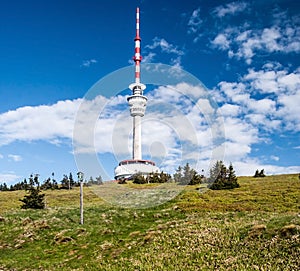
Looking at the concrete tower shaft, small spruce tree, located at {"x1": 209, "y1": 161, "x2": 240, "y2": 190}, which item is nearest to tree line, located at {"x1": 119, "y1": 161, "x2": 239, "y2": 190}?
small spruce tree, located at {"x1": 209, "y1": 161, "x2": 240, "y2": 190}

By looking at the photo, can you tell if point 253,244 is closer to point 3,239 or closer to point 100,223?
point 100,223

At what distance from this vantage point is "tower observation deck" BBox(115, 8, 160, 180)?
13325 cm

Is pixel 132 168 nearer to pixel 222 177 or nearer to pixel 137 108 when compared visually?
pixel 137 108

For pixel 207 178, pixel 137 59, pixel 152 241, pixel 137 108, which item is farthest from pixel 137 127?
pixel 152 241

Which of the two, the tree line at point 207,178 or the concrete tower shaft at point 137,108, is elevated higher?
the concrete tower shaft at point 137,108

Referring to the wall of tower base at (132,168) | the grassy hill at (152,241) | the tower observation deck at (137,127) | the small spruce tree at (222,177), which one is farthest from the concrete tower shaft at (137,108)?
the grassy hill at (152,241)

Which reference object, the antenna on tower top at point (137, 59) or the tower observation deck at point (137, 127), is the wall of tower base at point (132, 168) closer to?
the tower observation deck at point (137, 127)

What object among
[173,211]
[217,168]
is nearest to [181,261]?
[173,211]

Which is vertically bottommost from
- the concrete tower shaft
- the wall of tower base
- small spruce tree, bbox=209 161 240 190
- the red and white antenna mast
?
small spruce tree, bbox=209 161 240 190

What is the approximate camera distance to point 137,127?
14188cm

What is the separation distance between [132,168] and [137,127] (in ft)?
56.5

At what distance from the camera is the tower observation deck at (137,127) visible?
437 ft

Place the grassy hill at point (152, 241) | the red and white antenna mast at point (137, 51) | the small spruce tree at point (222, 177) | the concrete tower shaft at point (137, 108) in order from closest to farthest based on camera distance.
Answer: the grassy hill at point (152, 241)
the small spruce tree at point (222, 177)
the red and white antenna mast at point (137, 51)
the concrete tower shaft at point (137, 108)

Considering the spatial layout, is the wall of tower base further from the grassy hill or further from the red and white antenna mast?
the grassy hill
